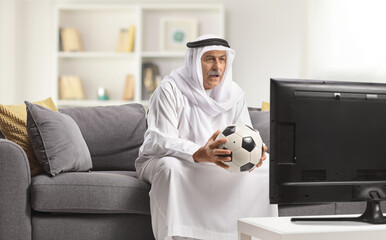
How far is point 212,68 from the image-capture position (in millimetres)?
3102

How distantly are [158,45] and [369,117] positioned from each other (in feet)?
15.2

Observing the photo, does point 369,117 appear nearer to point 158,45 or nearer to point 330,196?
point 330,196

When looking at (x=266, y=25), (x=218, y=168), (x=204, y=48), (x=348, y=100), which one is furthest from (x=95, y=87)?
(x=348, y=100)

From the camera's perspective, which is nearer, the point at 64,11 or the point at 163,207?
the point at 163,207

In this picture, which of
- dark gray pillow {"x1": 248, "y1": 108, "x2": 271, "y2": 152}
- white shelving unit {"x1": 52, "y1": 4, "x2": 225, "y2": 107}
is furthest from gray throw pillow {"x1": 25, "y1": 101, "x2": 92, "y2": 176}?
white shelving unit {"x1": 52, "y1": 4, "x2": 225, "y2": 107}

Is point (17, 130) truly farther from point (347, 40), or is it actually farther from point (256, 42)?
point (256, 42)

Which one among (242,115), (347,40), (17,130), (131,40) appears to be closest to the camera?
(17,130)

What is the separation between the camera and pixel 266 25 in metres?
6.29

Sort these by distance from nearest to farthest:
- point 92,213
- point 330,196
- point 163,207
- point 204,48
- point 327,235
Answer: point 327,235, point 330,196, point 163,207, point 92,213, point 204,48

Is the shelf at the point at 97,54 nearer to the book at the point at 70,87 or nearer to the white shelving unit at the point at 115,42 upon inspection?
the white shelving unit at the point at 115,42

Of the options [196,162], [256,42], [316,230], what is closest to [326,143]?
[316,230]

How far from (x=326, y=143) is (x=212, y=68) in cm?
135

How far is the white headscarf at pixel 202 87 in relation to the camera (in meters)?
3.03

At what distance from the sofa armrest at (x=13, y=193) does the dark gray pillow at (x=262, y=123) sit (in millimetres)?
1390
